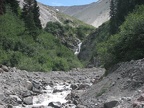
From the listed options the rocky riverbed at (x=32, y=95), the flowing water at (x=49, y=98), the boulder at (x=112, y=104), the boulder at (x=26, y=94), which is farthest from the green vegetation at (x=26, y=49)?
the boulder at (x=112, y=104)

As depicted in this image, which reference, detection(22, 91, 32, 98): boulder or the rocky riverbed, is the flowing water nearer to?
the rocky riverbed

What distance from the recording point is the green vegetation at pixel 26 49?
67.2 meters

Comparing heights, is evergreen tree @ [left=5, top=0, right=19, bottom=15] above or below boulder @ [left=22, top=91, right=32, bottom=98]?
above

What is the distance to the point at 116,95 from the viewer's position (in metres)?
24.2

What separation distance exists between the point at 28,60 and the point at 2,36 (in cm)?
916

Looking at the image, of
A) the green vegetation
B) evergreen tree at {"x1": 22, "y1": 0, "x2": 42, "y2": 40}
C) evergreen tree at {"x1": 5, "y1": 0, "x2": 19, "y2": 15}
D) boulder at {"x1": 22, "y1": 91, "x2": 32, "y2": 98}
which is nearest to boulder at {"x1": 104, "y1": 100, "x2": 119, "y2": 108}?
boulder at {"x1": 22, "y1": 91, "x2": 32, "y2": 98}

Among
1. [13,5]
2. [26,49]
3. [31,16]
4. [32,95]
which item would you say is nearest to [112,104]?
[32,95]

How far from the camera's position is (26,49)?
245ft

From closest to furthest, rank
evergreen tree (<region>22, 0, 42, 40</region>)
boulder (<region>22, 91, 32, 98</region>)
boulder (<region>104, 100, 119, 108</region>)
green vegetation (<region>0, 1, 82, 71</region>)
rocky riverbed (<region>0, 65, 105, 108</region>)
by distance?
boulder (<region>104, 100, 119, 108</region>), rocky riverbed (<region>0, 65, 105, 108</region>), boulder (<region>22, 91, 32, 98</region>), green vegetation (<region>0, 1, 82, 71</region>), evergreen tree (<region>22, 0, 42, 40</region>)

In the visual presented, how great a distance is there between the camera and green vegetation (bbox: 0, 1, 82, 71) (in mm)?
67250

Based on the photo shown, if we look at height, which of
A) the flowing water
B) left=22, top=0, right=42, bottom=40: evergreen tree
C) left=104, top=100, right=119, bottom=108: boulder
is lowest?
the flowing water

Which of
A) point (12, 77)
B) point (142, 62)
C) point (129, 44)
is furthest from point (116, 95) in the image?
point (12, 77)

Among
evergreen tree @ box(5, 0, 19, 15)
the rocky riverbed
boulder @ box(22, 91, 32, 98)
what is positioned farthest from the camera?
evergreen tree @ box(5, 0, 19, 15)

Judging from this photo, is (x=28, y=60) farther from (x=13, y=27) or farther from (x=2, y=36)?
(x=13, y=27)
